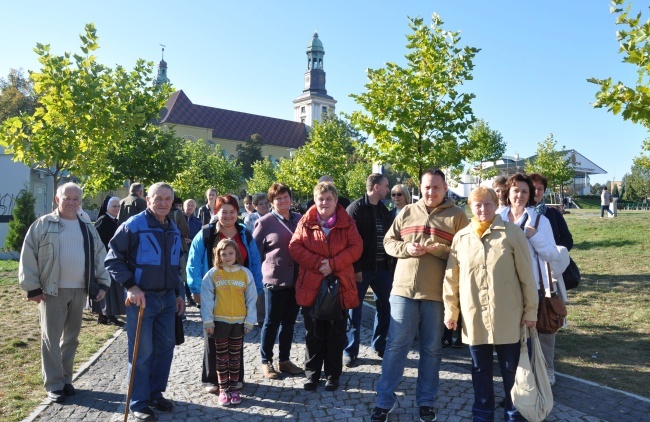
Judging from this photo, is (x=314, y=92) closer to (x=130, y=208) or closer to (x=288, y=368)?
(x=130, y=208)

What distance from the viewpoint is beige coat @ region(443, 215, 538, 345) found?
4070 millimetres

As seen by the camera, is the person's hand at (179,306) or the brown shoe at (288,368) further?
the brown shoe at (288,368)

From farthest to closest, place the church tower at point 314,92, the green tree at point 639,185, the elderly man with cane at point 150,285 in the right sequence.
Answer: the church tower at point 314,92 → the green tree at point 639,185 → the elderly man with cane at point 150,285

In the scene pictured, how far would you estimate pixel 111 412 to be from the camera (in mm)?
4707

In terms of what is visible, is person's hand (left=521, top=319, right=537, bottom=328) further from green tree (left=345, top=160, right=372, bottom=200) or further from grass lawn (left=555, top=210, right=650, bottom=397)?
green tree (left=345, top=160, right=372, bottom=200)

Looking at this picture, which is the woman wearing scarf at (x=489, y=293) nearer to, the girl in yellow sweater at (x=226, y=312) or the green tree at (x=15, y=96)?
the girl in yellow sweater at (x=226, y=312)

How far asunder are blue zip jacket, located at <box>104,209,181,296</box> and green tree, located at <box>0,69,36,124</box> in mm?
41191

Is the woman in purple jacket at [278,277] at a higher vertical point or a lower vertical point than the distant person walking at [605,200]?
lower

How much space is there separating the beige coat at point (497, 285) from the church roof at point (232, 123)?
77753 millimetres

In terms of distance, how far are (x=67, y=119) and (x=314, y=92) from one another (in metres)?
92.8

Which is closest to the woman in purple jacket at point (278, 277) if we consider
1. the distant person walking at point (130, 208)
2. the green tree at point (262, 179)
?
the distant person walking at point (130, 208)

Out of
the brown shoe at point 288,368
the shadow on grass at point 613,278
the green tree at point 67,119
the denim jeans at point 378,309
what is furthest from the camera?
the shadow on grass at point 613,278

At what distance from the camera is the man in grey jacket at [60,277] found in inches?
197

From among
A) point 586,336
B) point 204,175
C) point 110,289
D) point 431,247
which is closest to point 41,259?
point 110,289
